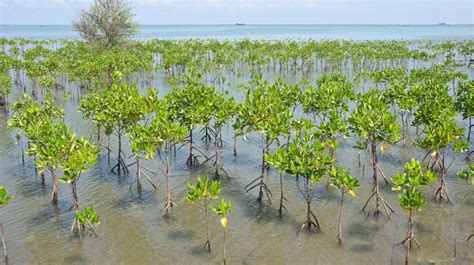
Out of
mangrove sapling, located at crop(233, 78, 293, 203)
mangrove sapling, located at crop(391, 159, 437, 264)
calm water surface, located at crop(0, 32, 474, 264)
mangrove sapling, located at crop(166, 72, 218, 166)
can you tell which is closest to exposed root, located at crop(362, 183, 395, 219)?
calm water surface, located at crop(0, 32, 474, 264)

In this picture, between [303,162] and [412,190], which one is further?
[303,162]

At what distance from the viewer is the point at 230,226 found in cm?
1636

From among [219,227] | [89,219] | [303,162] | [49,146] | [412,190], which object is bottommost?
[219,227]

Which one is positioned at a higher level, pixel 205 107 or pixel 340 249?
pixel 205 107

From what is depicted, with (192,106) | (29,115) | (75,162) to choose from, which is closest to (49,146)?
(75,162)

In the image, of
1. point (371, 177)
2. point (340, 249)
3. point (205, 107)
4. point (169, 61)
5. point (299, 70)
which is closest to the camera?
point (340, 249)

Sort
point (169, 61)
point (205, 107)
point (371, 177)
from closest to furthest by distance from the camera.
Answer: point (205, 107) → point (371, 177) → point (169, 61)

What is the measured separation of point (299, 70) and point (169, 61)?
16.2 meters

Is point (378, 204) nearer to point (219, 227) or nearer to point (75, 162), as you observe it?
point (219, 227)

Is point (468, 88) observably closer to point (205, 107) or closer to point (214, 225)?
point (205, 107)

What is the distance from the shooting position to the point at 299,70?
53.1m

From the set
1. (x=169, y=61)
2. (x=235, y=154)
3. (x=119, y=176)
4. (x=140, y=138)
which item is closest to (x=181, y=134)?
(x=140, y=138)

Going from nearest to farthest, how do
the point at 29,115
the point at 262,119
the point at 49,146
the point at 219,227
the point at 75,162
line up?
1. the point at 75,162
2. the point at 49,146
3. the point at 219,227
4. the point at 262,119
5. the point at 29,115

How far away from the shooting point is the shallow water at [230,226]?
562 inches
